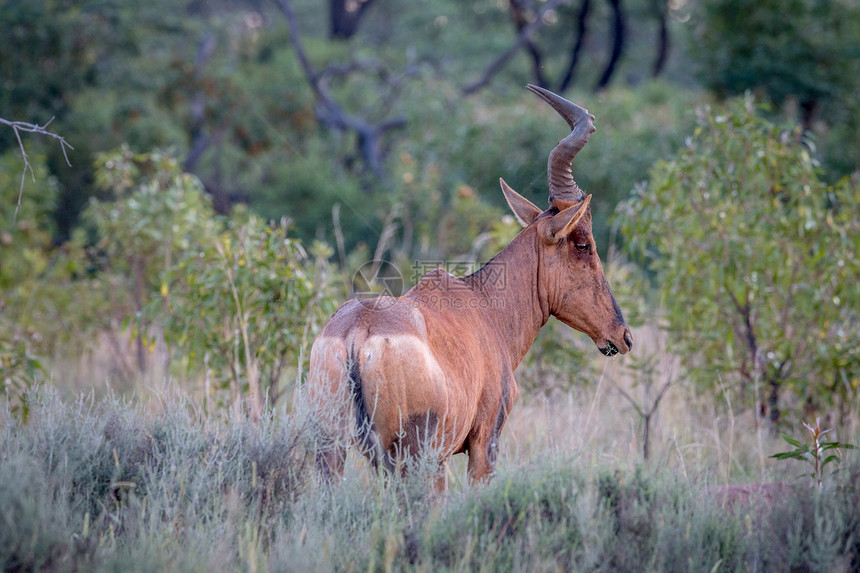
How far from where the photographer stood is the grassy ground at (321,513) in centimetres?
342

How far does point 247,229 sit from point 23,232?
7.45m

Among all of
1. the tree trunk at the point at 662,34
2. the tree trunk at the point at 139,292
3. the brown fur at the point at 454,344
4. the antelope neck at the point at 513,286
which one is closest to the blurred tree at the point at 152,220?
the tree trunk at the point at 139,292

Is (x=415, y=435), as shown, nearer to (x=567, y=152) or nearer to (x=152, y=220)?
(x=567, y=152)

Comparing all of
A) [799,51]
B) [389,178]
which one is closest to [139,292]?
[389,178]

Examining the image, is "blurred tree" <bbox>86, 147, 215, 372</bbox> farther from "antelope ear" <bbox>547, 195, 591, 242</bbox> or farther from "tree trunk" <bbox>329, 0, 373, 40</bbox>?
"tree trunk" <bbox>329, 0, 373, 40</bbox>

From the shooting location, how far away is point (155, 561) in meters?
3.31

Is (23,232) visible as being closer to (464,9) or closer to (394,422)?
(394,422)

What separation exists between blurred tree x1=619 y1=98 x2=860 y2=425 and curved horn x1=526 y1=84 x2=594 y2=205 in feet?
6.66

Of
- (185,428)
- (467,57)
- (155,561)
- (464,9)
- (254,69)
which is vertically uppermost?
(464,9)

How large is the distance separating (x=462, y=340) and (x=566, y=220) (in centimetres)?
101

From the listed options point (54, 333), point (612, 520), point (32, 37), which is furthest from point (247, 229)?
point (32, 37)

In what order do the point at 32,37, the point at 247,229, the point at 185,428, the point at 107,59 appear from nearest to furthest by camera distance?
the point at 185,428, the point at 247,229, the point at 32,37, the point at 107,59

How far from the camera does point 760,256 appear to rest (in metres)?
6.93

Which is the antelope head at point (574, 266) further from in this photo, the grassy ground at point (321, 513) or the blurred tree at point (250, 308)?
the blurred tree at point (250, 308)
